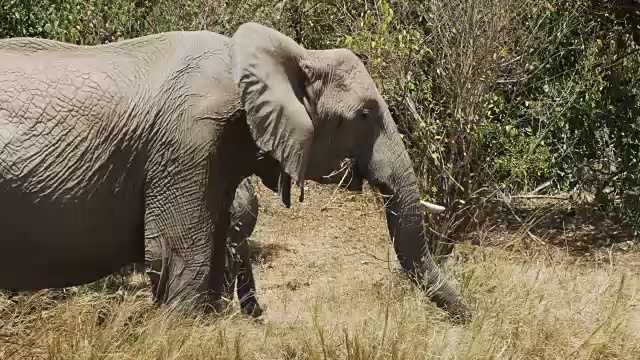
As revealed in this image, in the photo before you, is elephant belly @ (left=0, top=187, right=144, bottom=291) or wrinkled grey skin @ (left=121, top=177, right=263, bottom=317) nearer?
elephant belly @ (left=0, top=187, right=144, bottom=291)

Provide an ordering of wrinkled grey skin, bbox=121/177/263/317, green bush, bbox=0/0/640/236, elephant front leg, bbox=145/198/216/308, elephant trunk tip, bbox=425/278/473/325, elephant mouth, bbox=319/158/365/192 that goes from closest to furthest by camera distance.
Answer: elephant front leg, bbox=145/198/216/308, elephant mouth, bbox=319/158/365/192, elephant trunk tip, bbox=425/278/473/325, wrinkled grey skin, bbox=121/177/263/317, green bush, bbox=0/0/640/236

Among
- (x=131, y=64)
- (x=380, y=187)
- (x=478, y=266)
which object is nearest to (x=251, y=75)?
(x=131, y=64)

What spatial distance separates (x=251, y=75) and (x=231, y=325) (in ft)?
4.37

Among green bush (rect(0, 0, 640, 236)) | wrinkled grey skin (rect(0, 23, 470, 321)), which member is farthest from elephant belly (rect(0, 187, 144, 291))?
green bush (rect(0, 0, 640, 236))

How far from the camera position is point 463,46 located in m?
8.23

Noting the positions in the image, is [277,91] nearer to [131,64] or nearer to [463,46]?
[131,64]

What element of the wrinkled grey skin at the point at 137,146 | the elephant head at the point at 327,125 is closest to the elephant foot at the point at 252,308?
the elephant head at the point at 327,125

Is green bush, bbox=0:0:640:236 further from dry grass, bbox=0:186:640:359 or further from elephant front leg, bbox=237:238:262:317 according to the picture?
elephant front leg, bbox=237:238:262:317

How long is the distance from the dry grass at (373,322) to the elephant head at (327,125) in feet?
1.22

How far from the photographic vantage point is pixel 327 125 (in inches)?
240

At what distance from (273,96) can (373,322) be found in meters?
1.40

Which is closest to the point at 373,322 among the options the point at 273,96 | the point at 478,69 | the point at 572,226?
the point at 273,96

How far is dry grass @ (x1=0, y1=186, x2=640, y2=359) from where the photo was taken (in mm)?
5496

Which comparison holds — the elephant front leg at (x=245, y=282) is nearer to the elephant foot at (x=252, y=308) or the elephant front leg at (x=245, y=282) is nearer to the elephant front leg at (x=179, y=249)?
the elephant foot at (x=252, y=308)
